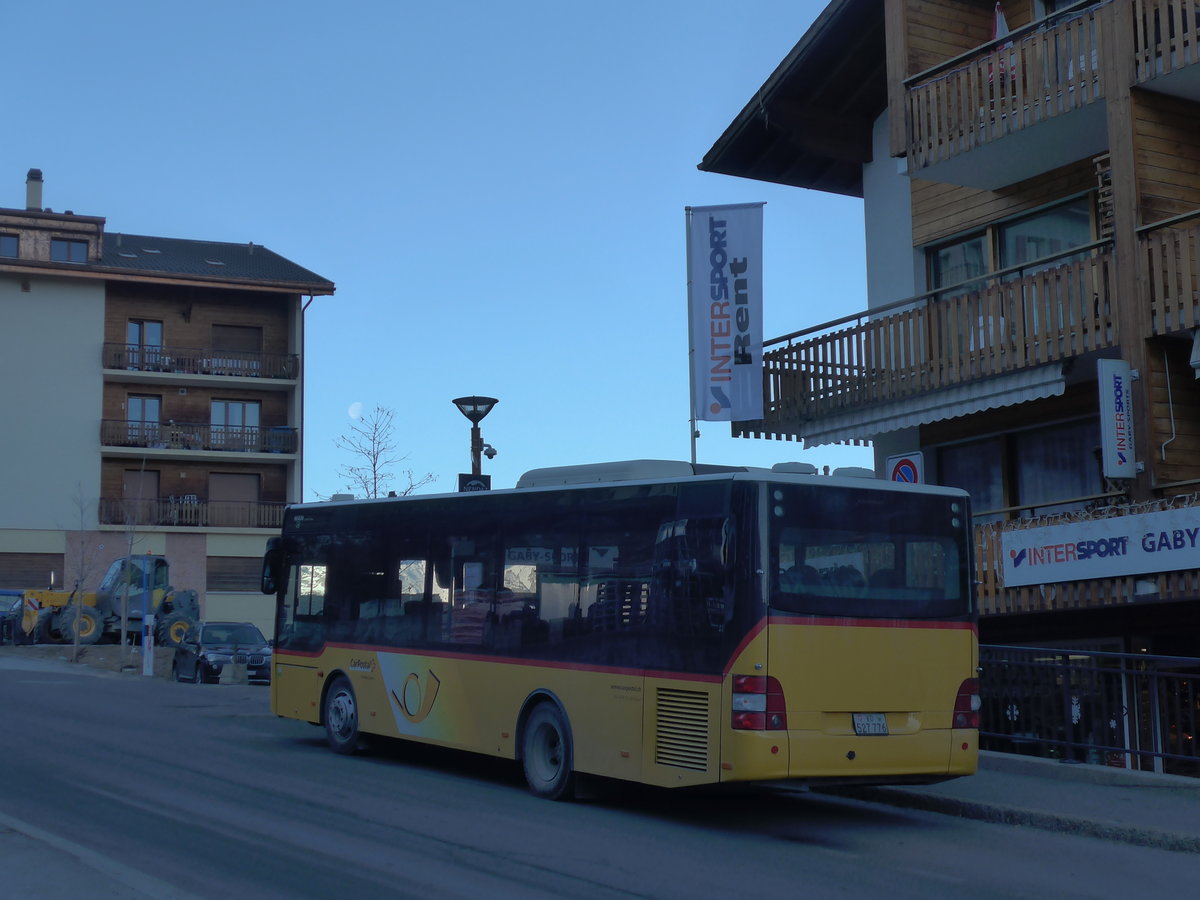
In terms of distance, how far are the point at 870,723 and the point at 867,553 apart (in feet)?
4.54

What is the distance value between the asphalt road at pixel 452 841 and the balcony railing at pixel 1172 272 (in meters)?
7.62

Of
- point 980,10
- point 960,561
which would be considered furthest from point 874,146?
point 960,561

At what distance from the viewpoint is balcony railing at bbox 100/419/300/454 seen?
58438 mm

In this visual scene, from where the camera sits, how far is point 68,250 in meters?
60.6

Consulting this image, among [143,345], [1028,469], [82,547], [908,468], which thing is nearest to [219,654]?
[1028,469]

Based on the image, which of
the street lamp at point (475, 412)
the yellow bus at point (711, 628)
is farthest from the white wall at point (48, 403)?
the yellow bus at point (711, 628)

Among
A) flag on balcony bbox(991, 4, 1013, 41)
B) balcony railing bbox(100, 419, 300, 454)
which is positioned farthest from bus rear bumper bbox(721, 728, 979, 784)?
Result: balcony railing bbox(100, 419, 300, 454)

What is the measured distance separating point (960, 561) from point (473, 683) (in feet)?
16.3

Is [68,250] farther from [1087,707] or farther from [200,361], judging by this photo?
[1087,707]

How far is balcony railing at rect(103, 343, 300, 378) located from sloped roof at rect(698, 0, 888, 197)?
3728 centimetres

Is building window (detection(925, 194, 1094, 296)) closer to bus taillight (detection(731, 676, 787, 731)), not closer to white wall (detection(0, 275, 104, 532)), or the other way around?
bus taillight (detection(731, 676, 787, 731))

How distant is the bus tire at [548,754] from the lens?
43.2 ft

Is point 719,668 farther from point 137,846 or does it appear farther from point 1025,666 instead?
point 1025,666

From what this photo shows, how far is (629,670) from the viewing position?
493 inches
